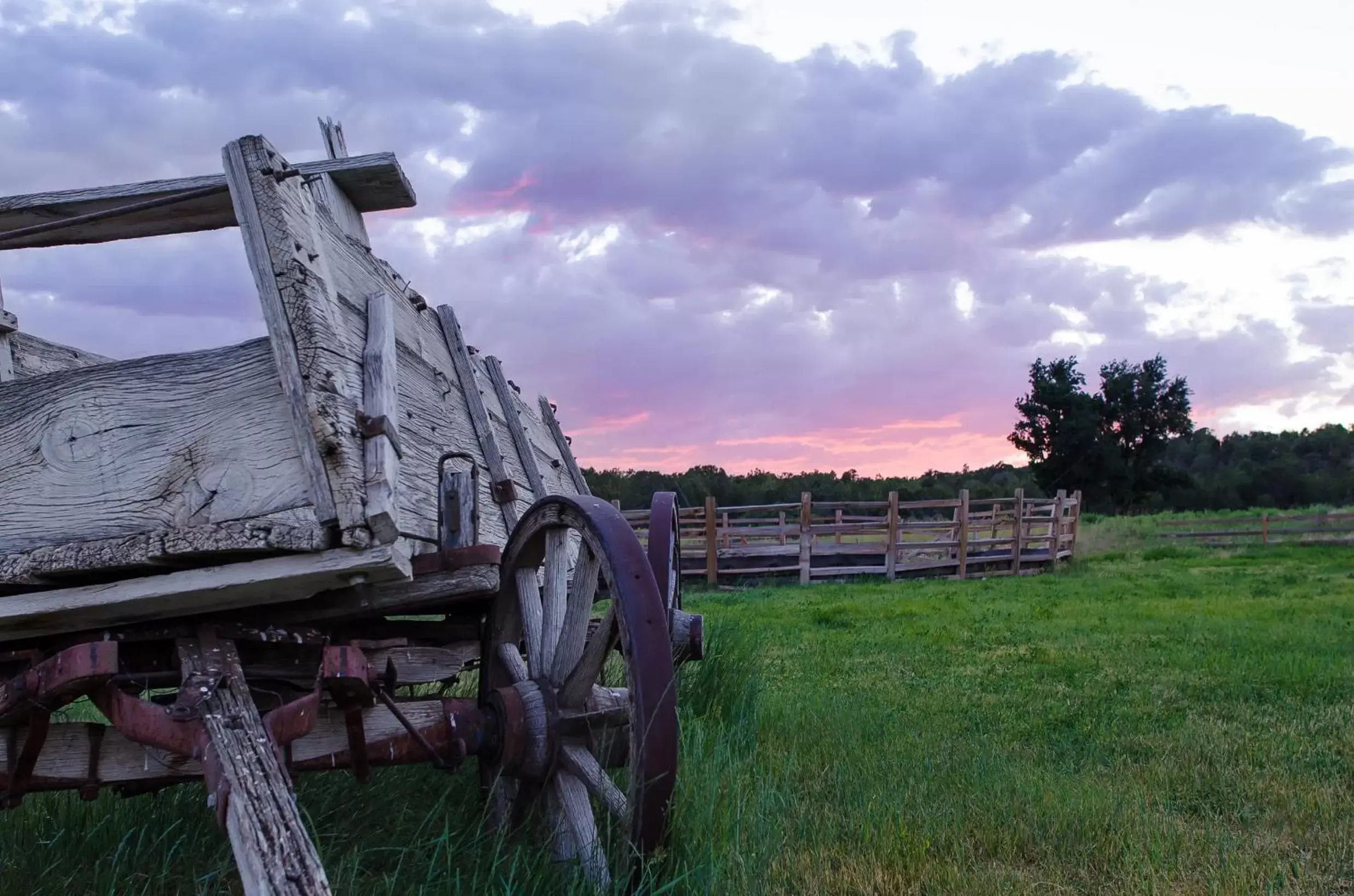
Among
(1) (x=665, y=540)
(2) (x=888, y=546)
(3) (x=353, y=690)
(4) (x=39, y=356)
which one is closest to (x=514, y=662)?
(3) (x=353, y=690)

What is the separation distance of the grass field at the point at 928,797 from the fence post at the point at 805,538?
8.22 m

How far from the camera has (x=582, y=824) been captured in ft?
8.27

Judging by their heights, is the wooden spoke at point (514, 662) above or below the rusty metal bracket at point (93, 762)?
above

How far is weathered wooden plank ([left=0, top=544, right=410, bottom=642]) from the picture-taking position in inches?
76.9

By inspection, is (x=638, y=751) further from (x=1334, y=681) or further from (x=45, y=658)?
(x=1334, y=681)

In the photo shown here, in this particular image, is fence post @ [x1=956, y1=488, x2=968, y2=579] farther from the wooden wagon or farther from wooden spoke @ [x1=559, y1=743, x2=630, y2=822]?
wooden spoke @ [x1=559, y1=743, x2=630, y2=822]

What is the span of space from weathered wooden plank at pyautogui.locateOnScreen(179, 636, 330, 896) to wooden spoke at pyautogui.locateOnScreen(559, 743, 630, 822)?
79 centimetres

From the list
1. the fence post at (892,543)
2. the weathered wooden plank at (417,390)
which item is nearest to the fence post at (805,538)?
the fence post at (892,543)

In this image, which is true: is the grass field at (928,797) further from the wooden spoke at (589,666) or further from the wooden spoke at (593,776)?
the wooden spoke at (589,666)

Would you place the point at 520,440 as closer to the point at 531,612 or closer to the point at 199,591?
the point at 531,612

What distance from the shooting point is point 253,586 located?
6.54 feet

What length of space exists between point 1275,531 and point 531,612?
25.5 meters

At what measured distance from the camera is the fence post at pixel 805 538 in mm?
16469

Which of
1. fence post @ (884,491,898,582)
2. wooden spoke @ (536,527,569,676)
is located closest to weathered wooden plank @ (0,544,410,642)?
wooden spoke @ (536,527,569,676)
